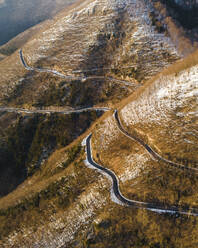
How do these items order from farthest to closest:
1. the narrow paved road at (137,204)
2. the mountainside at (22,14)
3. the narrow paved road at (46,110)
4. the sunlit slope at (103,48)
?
1. the mountainside at (22,14)
2. the sunlit slope at (103,48)
3. the narrow paved road at (46,110)
4. the narrow paved road at (137,204)

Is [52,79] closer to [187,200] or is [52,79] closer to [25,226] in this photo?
[25,226]

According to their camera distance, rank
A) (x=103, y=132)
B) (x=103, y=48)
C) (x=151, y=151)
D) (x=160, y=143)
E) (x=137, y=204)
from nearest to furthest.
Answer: (x=137, y=204)
(x=160, y=143)
(x=151, y=151)
(x=103, y=132)
(x=103, y=48)

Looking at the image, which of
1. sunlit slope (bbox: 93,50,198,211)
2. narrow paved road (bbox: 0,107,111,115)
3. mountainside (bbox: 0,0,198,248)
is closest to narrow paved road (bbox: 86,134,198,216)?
mountainside (bbox: 0,0,198,248)

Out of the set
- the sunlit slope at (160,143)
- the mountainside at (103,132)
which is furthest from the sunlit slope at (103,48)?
the sunlit slope at (160,143)

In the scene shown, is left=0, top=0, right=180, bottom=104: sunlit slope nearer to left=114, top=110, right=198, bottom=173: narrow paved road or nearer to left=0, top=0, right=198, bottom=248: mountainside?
left=0, top=0, right=198, bottom=248: mountainside

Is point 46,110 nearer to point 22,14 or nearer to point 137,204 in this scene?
point 137,204

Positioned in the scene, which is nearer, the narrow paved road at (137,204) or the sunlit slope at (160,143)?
the narrow paved road at (137,204)

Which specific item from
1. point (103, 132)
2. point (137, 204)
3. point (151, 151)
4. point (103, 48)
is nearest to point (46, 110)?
point (103, 132)

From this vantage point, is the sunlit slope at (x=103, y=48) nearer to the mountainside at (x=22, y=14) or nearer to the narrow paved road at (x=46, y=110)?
the narrow paved road at (x=46, y=110)

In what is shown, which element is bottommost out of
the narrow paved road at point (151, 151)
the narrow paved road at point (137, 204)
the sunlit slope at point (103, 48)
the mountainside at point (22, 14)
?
the narrow paved road at point (137, 204)
